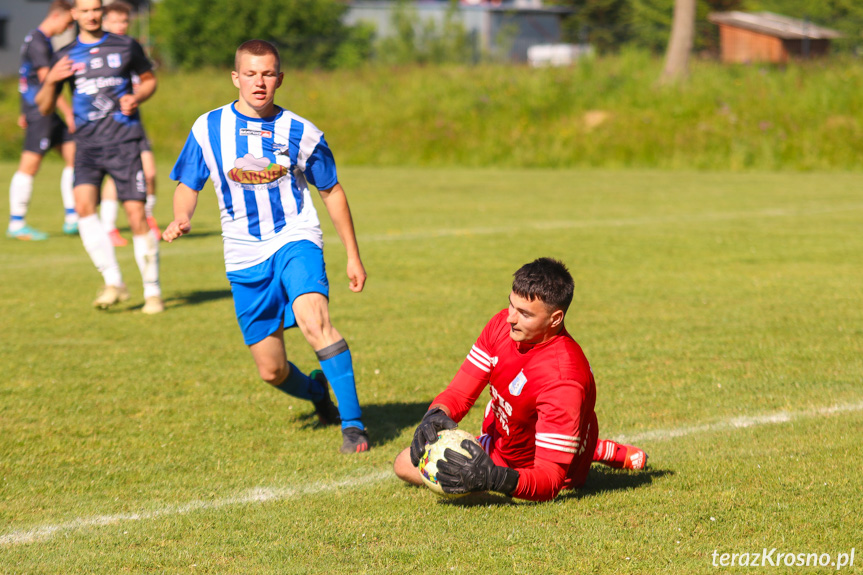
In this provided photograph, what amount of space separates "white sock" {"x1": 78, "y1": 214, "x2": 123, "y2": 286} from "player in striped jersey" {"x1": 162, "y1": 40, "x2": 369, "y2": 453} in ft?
11.6

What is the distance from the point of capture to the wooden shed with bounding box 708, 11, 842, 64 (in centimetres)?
2914

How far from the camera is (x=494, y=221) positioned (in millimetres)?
13766

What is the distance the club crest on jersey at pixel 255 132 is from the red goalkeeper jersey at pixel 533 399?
1.55 metres

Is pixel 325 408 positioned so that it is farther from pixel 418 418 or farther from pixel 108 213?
pixel 108 213

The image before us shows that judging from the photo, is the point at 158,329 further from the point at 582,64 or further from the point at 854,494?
the point at 582,64

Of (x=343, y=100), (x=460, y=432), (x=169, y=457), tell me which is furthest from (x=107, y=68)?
(x=343, y=100)

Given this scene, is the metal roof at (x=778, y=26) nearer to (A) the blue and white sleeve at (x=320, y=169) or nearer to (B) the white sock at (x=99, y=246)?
(B) the white sock at (x=99, y=246)

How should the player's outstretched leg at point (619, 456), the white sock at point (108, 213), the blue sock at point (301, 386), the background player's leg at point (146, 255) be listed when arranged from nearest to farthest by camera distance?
the player's outstretched leg at point (619, 456) → the blue sock at point (301, 386) → the background player's leg at point (146, 255) → the white sock at point (108, 213)

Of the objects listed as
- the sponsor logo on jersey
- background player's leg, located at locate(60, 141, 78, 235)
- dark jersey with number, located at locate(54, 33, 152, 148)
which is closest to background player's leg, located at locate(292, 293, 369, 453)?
dark jersey with number, located at locate(54, 33, 152, 148)

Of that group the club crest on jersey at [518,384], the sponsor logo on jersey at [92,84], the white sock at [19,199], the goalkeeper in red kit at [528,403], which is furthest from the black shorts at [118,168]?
the club crest on jersey at [518,384]

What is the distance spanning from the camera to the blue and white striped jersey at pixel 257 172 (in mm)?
4781

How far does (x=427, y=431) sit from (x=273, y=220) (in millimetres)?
1619

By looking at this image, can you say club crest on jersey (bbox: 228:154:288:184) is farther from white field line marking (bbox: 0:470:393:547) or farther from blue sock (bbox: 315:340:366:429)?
white field line marking (bbox: 0:470:393:547)

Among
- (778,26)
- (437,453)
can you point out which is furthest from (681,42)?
(437,453)
